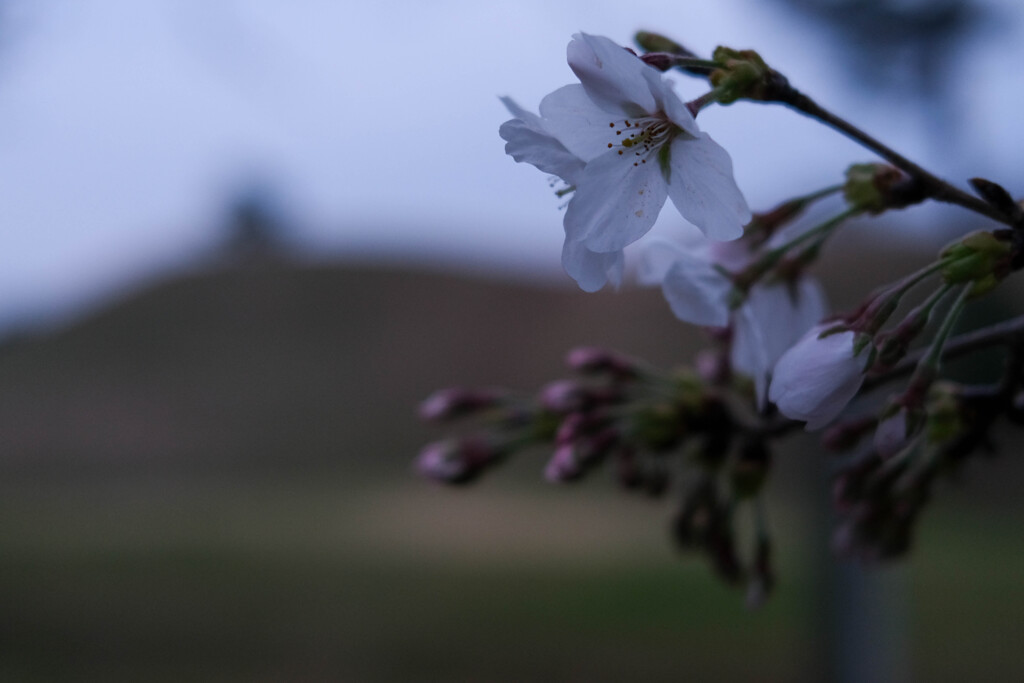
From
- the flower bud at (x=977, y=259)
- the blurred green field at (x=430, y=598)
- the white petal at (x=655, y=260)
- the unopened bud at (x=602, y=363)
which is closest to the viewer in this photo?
the flower bud at (x=977, y=259)

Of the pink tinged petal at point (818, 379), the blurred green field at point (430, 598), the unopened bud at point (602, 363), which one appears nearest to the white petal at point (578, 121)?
the pink tinged petal at point (818, 379)

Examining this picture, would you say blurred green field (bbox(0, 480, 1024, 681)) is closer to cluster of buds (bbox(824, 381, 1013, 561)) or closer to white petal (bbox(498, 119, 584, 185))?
cluster of buds (bbox(824, 381, 1013, 561))

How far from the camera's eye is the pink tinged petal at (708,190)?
33cm

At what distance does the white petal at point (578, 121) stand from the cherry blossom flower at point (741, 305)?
7cm

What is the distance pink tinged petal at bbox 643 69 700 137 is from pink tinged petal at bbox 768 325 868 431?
0.09 metres

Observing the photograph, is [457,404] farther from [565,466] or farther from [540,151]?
[540,151]

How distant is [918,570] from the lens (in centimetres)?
401

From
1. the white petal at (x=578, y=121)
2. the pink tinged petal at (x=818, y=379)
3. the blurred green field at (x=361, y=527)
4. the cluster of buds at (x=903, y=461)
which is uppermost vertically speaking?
the blurred green field at (x=361, y=527)

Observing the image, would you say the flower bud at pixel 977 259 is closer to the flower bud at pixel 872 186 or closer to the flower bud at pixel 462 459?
the flower bud at pixel 872 186

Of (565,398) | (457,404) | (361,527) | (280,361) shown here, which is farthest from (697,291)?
(280,361)

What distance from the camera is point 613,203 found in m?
0.34

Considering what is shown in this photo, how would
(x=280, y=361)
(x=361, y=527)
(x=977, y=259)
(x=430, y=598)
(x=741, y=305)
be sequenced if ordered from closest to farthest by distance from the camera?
(x=977, y=259), (x=741, y=305), (x=430, y=598), (x=361, y=527), (x=280, y=361)

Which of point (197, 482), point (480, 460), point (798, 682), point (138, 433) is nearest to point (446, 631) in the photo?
point (798, 682)

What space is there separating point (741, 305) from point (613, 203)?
112 millimetres
